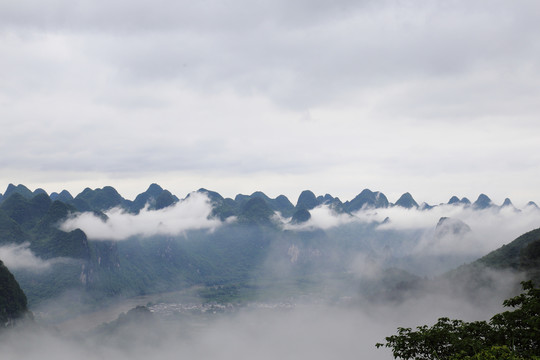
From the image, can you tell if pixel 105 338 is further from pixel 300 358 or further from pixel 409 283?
pixel 409 283

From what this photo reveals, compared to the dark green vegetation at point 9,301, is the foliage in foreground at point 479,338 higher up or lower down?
higher up

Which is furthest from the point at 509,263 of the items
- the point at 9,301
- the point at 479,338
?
the point at 9,301

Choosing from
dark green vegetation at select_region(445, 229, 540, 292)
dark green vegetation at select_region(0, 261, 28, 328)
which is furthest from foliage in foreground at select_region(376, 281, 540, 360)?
dark green vegetation at select_region(0, 261, 28, 328)

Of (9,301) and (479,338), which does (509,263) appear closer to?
(479,338)

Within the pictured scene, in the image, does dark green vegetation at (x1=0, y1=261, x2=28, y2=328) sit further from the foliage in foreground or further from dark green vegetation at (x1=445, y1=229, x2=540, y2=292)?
dark green vegetation at (x1=445, y1=229, x2=540, y2=292)

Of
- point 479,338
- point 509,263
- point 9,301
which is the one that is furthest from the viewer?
point 9,301

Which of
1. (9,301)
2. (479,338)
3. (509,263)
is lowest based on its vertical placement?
(9,301)

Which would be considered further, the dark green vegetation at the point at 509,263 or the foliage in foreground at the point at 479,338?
the dark green vegetation at the point at 509,263

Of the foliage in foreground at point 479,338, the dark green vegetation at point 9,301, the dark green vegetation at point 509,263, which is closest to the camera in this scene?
the foliage in foreground at point 479,338

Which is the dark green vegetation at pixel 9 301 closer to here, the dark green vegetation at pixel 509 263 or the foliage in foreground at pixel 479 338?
the foliage in foreground at pixel 479 338

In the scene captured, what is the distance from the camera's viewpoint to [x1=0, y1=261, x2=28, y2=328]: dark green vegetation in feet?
378

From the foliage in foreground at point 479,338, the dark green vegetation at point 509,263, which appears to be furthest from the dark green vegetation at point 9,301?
the dark green vegetation at point 509,263

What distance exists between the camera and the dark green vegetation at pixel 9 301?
4535 inches

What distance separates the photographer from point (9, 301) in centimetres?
11831
